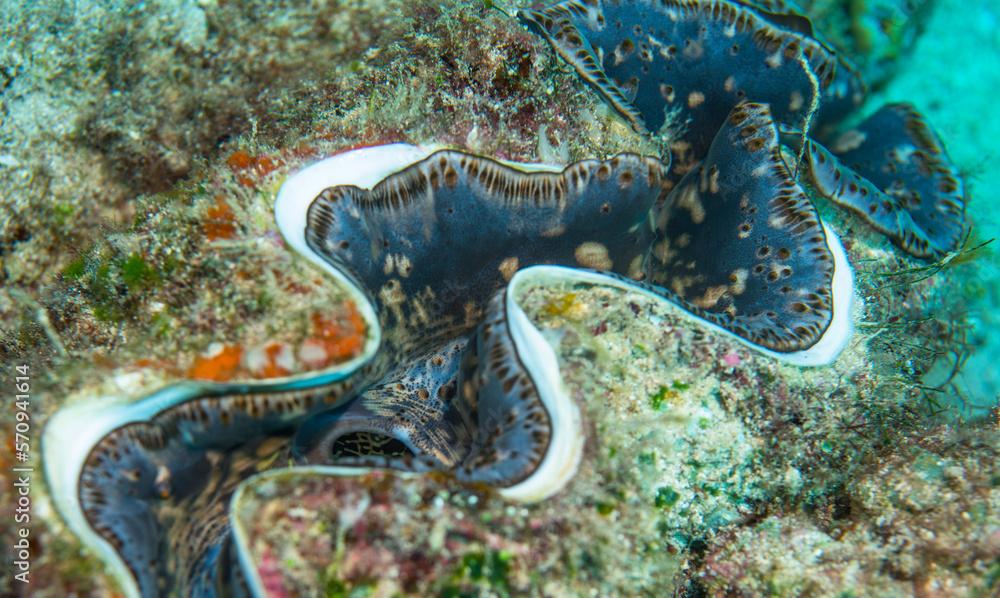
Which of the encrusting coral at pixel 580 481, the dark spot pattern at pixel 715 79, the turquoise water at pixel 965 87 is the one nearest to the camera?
the encrusting coral at pixel 580 481

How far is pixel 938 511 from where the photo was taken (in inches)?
76.2

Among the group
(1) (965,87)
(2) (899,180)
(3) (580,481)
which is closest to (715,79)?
(2) (899,180)

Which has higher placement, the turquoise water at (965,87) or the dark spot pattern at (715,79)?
the dark spot pattern at (715,79)

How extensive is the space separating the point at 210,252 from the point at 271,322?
0.38m

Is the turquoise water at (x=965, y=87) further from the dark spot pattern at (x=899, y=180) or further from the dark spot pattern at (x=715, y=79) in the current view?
the dark spot pattern at (x=715, y=79)

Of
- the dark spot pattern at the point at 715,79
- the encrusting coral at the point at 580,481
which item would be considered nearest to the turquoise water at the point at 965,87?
the dark spot pattern at the point at 715,79

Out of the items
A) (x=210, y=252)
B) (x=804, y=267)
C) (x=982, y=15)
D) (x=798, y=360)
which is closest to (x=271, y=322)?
(x=210, y=252)

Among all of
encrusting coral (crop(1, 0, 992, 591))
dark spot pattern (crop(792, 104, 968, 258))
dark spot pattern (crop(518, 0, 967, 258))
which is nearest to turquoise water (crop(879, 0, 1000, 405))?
dark spot pattern (crop(792, 104, 968, 258))

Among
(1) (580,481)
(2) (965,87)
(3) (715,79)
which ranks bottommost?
(1) (580,481)

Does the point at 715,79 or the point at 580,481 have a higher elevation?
the point at 715,79

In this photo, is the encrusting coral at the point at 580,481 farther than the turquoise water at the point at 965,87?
No

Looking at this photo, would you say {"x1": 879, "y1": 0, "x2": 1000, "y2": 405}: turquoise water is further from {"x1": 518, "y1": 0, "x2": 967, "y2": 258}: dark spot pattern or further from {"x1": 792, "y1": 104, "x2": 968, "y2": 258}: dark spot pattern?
{"x1": 518, "y1": 0, "x2": 967, "y2": 258}: dark spot pattern

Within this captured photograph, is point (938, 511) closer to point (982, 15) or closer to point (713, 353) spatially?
point (713, 353)

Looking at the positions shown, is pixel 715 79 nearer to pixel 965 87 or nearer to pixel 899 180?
pixel 899 180
